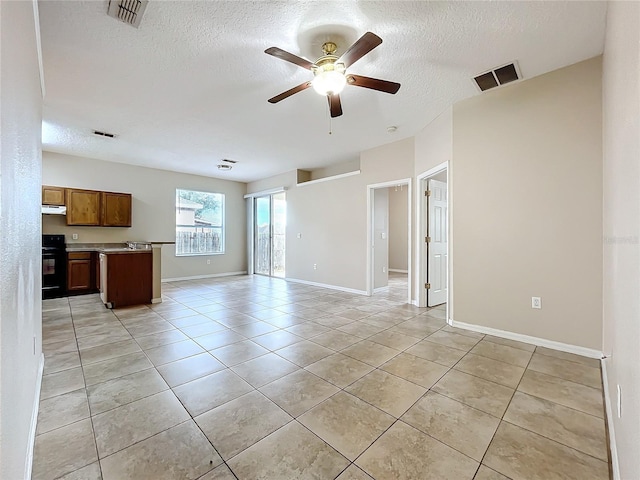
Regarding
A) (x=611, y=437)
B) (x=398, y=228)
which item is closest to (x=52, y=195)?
(x=611, y=437)

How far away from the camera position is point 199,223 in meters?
7.60

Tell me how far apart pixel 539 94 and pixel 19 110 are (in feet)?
13.3

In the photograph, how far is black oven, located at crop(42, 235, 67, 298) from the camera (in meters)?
4.98

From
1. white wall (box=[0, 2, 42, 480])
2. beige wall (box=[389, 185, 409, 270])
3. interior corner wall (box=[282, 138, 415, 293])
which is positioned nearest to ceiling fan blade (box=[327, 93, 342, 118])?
white wall (box=[0, 2, 42, 480])

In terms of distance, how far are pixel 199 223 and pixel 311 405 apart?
266 inches

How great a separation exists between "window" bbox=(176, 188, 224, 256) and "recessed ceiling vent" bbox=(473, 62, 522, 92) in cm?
681

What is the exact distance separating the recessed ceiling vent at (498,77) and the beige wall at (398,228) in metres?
5.45

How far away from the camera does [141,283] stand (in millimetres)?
4586

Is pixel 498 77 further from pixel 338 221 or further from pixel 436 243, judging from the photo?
pixel 338 221

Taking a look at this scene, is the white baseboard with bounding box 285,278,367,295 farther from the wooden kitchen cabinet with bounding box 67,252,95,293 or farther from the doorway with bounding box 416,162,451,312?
the wooden kitchen cabinet with bounding box 67,252,95,293

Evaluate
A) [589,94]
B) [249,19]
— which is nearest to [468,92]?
[589,94]

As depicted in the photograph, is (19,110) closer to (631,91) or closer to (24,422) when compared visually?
(24,422)

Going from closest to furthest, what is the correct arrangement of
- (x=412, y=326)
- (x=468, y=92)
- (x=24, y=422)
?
(x=24, y=422)
(x=468, y=92)
(x=412, y=326)

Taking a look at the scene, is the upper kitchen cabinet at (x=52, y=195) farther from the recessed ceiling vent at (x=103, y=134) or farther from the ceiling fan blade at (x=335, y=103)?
the ceiling fan blade at (x=335, y=103)
